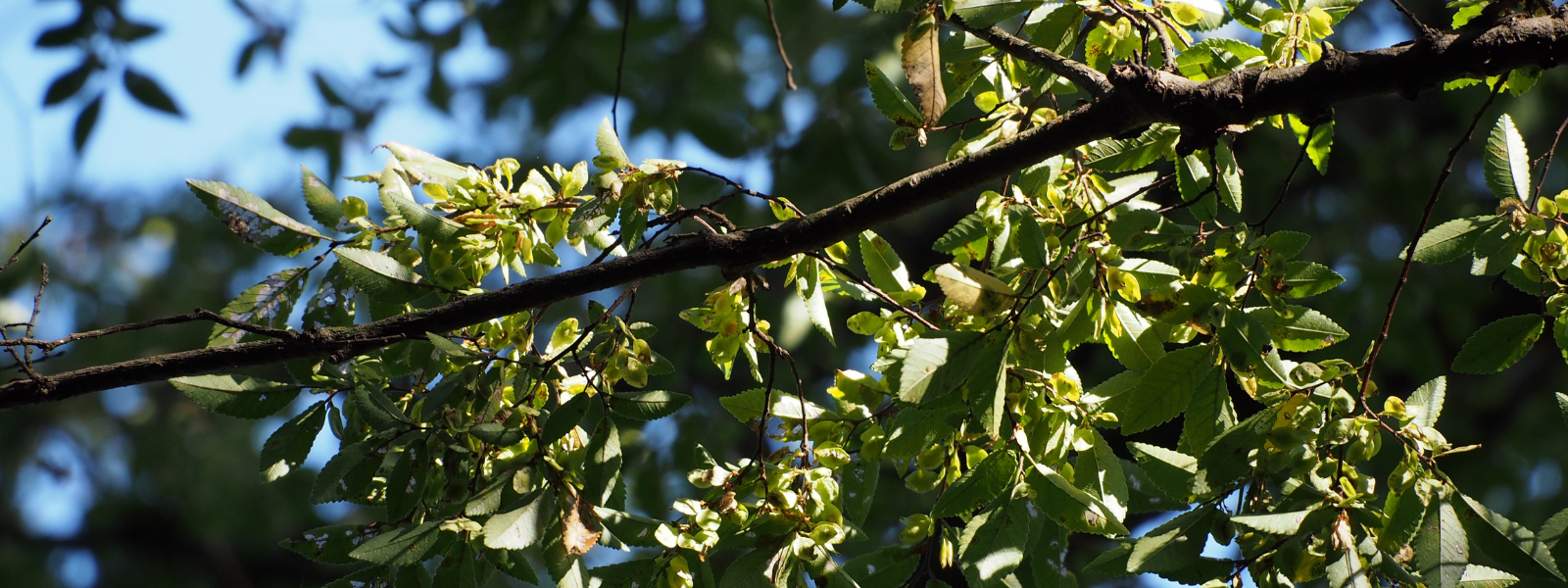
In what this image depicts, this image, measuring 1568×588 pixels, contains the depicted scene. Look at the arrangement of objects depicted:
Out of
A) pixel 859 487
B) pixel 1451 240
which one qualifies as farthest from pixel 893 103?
pixel 1451 240

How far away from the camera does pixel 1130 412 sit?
2.47 ft

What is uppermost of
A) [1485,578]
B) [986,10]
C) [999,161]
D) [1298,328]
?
[986,10]

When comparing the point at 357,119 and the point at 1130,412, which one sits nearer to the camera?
the point at 1130,412

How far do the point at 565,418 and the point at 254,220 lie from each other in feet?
1.33

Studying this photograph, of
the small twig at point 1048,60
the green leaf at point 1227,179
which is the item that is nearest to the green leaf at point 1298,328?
the green leaf at point 1227,179

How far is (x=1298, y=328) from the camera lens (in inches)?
30.3

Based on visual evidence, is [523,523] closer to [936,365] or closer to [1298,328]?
[936,365]

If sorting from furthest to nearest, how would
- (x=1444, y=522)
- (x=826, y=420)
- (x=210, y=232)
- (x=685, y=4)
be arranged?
(x=210, y=232) → (x=685, y=4) → (x=826, y=420) → (x=1444, y=522)

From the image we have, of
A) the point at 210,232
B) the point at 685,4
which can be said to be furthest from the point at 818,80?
the point at 210,232

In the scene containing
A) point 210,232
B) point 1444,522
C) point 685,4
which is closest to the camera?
point 1444,522

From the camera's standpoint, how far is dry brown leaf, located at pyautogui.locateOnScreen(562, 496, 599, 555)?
801mm

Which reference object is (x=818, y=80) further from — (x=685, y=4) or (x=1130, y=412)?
(x=1130, y=412)

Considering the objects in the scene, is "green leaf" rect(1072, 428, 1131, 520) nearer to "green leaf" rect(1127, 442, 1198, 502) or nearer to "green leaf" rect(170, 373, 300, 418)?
"green leaf" rect(1127, 442, 1198, 502)

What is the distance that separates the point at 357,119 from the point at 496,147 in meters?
1.07
